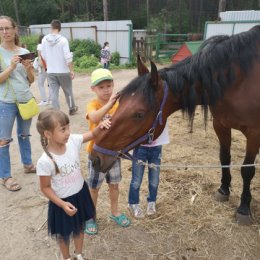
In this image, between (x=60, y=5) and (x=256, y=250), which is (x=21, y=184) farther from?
(x=60, y=5)

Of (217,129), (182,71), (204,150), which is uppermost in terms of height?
(182,71)

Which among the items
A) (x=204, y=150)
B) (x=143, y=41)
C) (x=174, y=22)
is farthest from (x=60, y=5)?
(x=204, y=150)

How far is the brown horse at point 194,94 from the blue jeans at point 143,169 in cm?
38

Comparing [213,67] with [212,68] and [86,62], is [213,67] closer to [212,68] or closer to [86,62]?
[212,68]

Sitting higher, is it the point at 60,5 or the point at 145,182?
the point at 60,5

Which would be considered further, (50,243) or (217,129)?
(217,129)

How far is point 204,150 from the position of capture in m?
4.09

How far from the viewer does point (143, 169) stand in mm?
2574

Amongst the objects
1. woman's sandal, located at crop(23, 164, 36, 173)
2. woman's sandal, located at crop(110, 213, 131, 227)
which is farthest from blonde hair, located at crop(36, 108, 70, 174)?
woman's sandal, located at crop(23, 164, 36, 173)

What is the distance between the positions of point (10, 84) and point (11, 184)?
3.63ft

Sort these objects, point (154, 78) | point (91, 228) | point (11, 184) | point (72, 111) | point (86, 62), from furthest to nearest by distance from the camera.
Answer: point (86, 62) < point (72, 111) < point (11, 184) < point (91, 228) < point (154, 78)

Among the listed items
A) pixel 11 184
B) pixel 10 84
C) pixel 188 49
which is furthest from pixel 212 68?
pixel 188 49

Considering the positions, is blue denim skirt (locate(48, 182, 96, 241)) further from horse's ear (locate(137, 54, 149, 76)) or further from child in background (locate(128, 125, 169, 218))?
horse's ear (locate(137, 54, 149, 76))

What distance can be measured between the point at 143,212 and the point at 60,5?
3282 centimetres
